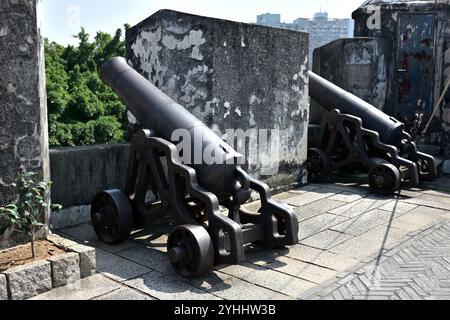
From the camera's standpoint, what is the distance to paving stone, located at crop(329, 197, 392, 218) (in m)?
5.27

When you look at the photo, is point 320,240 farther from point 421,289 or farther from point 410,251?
point 421,289

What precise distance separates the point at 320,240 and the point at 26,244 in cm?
229

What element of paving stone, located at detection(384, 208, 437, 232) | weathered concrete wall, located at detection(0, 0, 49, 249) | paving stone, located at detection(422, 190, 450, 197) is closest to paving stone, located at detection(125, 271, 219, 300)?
weathered concrete wall, located at detection(0, 0, 49, 249)

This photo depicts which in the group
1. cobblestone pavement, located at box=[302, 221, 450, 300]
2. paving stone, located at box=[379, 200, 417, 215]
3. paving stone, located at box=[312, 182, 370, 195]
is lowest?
cobblestone pavement, located at box=[302, 221, 450, 300]

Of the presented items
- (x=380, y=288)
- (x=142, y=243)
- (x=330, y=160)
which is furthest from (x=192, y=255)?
(x=330, y=160)

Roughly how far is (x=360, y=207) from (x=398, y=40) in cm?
422

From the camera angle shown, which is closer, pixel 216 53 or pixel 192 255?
pixel 192 255

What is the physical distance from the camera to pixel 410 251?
13.4 ft

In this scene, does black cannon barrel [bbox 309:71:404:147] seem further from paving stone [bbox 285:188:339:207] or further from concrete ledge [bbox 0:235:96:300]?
concrete ledge [bbox 0:235:96:300]

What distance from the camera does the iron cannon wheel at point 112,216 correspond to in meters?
4.09

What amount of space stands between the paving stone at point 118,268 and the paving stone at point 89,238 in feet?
0.58

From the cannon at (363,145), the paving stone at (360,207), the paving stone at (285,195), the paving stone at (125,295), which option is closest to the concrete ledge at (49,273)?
the paving stone at (125,295)

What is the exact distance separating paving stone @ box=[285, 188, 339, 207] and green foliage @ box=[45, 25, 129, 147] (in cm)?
685

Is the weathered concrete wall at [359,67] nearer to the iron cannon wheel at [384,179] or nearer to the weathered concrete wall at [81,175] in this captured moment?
the iron cannon wheel at [384,179]
